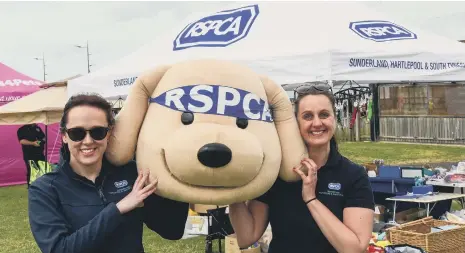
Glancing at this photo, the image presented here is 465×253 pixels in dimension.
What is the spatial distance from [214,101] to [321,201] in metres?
0.59

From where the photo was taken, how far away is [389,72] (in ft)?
14.4

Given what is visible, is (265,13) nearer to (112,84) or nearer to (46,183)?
(112,84)

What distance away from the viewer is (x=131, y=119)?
1995mm

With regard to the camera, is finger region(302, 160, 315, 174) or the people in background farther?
the people in background

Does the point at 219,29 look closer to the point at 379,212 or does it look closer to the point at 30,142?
the point at 379,212

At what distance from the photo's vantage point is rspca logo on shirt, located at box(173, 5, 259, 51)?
15.2ft

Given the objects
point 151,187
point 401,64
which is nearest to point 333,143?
point 151,187

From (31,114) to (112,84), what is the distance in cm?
398

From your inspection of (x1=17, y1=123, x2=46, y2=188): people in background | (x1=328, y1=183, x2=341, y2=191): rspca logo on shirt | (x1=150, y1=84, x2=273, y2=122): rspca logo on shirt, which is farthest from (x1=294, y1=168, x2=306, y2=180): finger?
(x1=17, y1=123, x2=46, y2=188): people in background

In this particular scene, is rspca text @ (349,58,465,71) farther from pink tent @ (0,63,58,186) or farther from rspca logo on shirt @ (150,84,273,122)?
pink tent @ (0,63,58,186)

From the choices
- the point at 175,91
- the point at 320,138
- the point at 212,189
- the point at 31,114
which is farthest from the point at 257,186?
the point at 31,114

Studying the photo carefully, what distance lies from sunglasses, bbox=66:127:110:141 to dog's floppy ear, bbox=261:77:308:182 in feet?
2.39

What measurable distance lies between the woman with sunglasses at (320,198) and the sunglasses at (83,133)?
72cm

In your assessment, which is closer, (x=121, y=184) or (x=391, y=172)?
(x=121, y=184)
